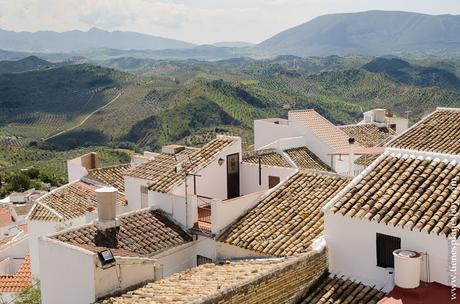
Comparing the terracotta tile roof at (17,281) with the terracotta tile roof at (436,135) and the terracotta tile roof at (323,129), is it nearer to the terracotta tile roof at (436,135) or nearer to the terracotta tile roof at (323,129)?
the terracotta tile roof at (323,129)

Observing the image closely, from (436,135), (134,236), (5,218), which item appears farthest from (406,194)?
(5,218)

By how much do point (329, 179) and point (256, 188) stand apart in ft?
12.8

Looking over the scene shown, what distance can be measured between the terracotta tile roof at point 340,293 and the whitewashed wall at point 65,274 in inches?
193

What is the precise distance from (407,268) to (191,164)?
31.2ft

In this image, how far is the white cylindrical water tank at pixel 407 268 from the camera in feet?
34.7

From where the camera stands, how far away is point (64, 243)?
539 inches

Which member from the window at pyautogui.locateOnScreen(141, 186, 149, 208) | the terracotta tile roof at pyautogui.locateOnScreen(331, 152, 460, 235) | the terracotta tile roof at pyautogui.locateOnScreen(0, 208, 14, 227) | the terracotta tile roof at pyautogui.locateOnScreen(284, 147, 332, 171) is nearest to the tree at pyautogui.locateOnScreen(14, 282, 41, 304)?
the window at pyautogui.locateOnScreen(141, 186, 149, 208)

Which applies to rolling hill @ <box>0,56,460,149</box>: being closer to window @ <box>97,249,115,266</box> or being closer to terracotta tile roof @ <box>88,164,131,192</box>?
terracotta tile roof @ <box>88,164,131,192</box>

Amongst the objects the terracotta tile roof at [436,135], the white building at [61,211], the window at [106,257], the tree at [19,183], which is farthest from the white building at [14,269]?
the tree at [19,183]

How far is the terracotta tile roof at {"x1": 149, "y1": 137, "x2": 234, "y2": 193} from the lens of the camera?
17.7 m

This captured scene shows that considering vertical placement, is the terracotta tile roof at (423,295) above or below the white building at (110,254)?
above

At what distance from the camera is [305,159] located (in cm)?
2872

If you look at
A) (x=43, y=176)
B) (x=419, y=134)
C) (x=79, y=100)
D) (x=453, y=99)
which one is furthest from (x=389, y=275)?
(x=79, y=100)

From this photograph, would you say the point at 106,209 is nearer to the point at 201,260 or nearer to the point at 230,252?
the point at 201,260
